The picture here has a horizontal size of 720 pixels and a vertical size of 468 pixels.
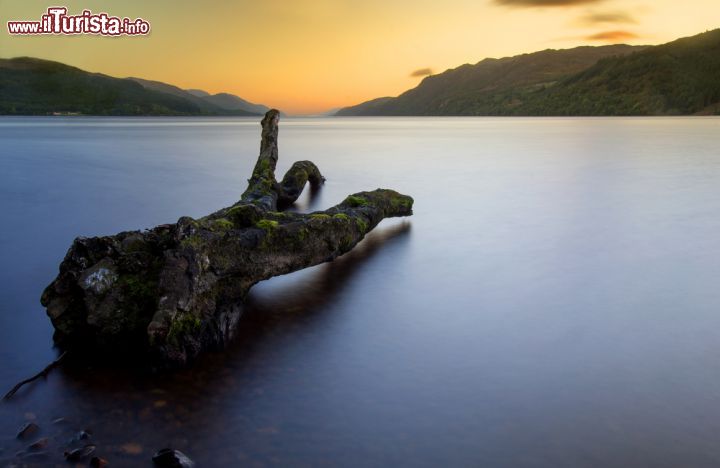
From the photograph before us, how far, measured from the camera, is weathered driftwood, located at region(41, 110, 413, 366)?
5.71m

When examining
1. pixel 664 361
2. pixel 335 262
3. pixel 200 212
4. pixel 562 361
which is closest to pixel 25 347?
pixel 335 262

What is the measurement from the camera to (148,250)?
651cm

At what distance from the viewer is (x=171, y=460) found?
4.07 m

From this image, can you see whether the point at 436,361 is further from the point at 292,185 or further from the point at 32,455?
the point at 292,185

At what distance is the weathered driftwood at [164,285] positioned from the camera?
5.71 metres

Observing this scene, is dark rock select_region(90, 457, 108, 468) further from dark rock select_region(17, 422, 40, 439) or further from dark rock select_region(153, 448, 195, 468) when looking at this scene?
dark rock select_region(17, 422, 40, 439)

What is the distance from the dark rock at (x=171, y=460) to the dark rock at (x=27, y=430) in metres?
1.17

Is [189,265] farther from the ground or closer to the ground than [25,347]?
farther from the ground

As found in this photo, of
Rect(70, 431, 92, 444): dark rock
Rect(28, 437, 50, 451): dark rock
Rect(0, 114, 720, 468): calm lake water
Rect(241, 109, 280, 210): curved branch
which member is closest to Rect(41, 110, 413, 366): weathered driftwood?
Rect(0, 114, 720, 468): calm lake water

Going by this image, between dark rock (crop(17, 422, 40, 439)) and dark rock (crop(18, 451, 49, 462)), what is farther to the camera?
dark rock (crop(17, 422, 40, 439))

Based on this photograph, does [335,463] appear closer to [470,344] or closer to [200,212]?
[470,344]

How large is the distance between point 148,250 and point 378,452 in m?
3.77

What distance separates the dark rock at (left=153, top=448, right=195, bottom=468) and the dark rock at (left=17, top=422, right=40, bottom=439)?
46.2 inches

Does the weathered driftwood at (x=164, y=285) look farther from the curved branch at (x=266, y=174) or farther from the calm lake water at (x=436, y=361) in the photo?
the curved branch at (x=266, y=174)
